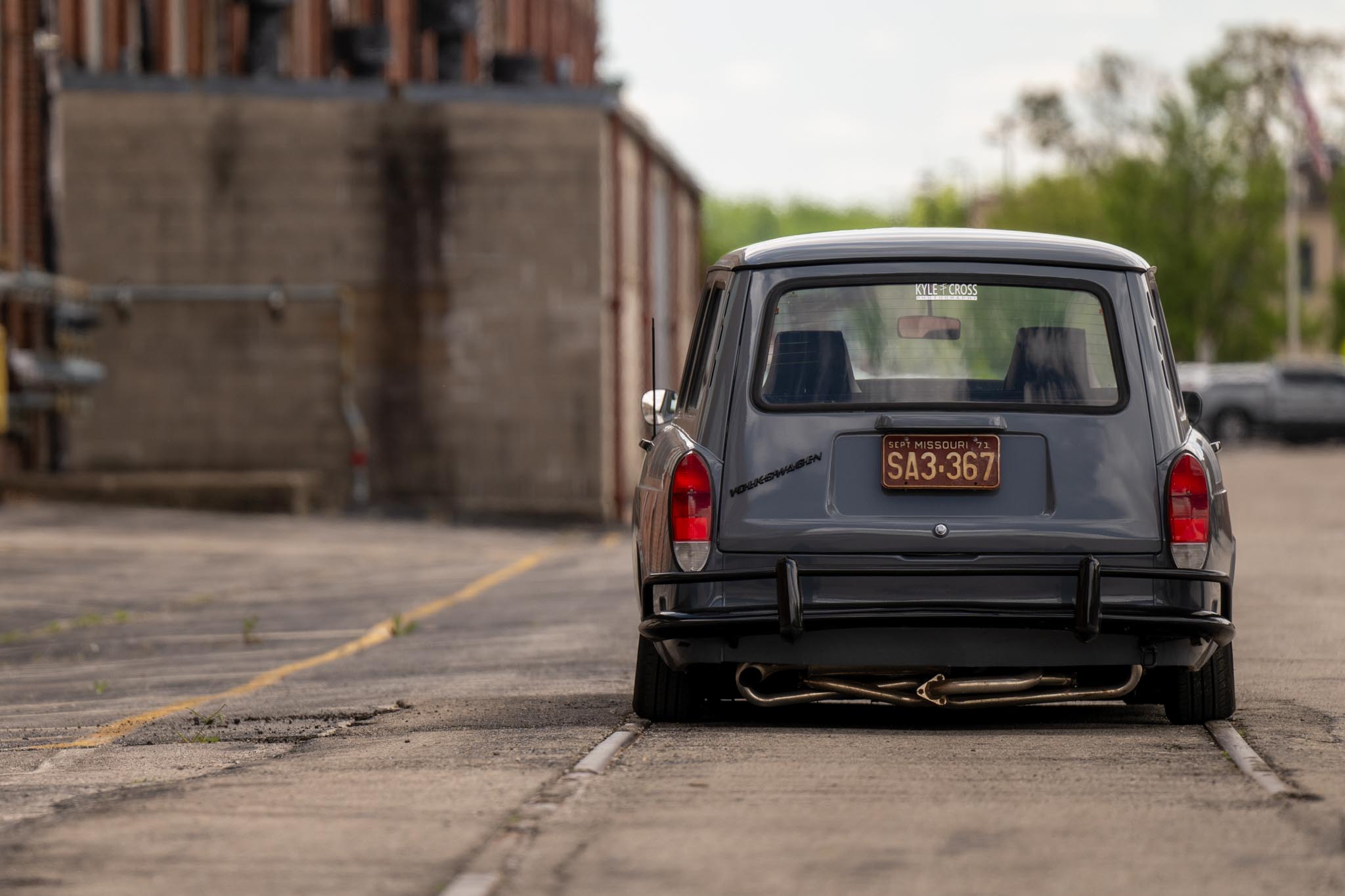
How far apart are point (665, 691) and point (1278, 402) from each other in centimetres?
4272

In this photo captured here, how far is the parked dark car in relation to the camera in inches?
1930

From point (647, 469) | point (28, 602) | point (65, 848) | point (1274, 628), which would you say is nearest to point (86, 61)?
point (28, 602)

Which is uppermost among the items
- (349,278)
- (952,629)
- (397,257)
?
(397,257)

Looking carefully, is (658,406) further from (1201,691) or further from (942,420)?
(1201,691)

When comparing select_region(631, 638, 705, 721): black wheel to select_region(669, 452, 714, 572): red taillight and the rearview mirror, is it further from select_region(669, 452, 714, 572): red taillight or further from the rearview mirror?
the rearview mirror

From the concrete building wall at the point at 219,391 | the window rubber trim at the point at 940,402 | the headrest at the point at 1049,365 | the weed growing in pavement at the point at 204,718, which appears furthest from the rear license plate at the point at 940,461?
the concrete building wall at the point at 219,391

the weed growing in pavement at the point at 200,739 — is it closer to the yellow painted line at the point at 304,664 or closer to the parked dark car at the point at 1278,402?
the yellow painted line at the point at 304,664

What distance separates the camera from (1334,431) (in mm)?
49188

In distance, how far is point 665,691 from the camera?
27.6 ft

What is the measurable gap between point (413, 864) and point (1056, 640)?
2.92 metres

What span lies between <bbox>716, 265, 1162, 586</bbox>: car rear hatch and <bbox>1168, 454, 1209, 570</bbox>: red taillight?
0.21ft

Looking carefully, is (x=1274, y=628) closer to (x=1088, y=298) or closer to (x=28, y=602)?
(x=1088, y=298)

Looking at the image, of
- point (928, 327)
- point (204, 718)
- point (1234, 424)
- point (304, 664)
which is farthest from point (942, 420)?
point (1234, 424)

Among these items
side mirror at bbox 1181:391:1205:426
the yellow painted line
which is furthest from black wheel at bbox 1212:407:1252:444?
side mirror at bbox 1181:391:1205:426
